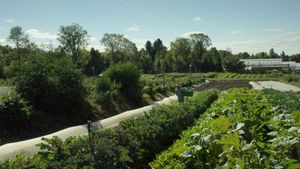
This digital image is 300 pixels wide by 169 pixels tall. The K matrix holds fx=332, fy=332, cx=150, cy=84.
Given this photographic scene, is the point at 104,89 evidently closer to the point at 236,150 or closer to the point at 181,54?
the point at 236,150

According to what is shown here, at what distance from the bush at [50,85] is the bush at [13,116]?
202cm

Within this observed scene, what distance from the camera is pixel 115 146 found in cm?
646

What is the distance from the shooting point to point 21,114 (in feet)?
42.0

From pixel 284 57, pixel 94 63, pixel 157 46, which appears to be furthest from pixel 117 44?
pixel 284 57

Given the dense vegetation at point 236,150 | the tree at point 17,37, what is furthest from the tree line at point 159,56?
the dense vegetation at point 236,150

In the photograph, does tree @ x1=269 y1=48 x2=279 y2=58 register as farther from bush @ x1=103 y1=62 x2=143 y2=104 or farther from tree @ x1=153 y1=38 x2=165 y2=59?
bush @ x1=103 y1=62 x2=143 y2=104

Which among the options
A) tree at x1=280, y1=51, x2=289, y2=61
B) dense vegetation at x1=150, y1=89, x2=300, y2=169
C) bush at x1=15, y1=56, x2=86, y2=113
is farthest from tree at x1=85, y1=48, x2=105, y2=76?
tree at x1=280, y1=51, x2=289, y2=61

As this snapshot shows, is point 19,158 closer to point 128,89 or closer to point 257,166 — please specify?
point 257,166

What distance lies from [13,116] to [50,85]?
122 inches

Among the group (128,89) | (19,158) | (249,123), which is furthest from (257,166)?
(128,89)

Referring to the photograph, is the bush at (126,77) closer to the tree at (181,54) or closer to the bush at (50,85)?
the bush at (50,85)

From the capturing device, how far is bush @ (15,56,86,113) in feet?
49.3

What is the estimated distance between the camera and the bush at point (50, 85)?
15.0 meters

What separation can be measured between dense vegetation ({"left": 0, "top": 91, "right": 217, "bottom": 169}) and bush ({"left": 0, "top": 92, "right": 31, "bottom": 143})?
5.06 meters
